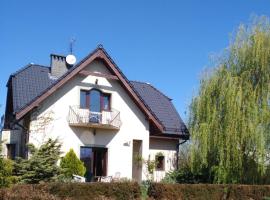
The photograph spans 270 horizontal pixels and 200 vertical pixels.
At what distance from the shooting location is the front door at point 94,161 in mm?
24828

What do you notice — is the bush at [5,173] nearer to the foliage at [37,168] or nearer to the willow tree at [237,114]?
the foliage at [37,168]

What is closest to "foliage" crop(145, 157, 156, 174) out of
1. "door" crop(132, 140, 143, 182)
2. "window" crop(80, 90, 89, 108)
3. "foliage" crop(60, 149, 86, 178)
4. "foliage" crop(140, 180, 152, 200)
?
"door" crop(132, 140, 143, 182)

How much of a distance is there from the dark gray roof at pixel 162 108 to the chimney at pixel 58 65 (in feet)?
14.7

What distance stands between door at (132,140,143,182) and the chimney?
6.23 meters

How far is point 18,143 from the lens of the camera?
83.9ft

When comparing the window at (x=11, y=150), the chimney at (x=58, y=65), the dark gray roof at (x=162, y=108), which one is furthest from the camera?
the dark gray roof at (x=162, y=108)

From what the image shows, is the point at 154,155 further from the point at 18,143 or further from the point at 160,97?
the point at 18,143

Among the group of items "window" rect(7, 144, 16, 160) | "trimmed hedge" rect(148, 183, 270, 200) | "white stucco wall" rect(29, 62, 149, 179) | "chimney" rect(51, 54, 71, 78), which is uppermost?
"chimney" rect(51, 54, 71, 78)

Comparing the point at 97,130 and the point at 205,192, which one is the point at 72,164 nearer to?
the point at 97,130

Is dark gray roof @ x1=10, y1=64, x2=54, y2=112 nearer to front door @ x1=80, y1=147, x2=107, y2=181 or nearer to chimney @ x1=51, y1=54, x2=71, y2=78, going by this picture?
chimney @ x1=51, y1=54, x2=71, y2=78

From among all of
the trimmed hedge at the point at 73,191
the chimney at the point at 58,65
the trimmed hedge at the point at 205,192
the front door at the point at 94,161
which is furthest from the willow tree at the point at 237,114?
the chimney at the point at 58,65

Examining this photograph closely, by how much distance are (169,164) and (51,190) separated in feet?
46.4

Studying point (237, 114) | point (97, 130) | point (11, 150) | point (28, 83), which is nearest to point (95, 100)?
point (97, 130)

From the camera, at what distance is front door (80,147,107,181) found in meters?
24.8
